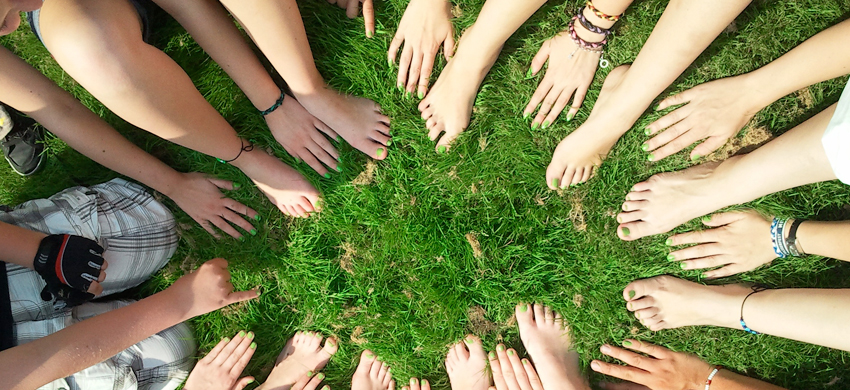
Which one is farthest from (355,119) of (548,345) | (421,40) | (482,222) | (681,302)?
(681,302)

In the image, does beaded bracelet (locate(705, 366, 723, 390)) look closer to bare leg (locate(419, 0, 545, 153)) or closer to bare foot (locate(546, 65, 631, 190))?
bare foot (locate(546, 65, 631, 190))

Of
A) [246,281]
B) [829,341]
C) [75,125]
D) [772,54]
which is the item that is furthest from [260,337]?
[772,54]

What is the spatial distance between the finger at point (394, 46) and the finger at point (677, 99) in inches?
46.4

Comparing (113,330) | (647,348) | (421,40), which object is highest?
(421,40)

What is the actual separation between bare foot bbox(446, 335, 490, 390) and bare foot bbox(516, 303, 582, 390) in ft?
0.71

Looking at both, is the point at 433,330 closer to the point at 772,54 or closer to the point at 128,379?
the point at 128,379

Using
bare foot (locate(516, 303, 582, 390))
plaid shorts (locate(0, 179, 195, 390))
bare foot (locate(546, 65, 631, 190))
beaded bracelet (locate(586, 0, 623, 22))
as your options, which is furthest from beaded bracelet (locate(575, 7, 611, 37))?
plaid shorts (locate(0, 179, 195, 390))

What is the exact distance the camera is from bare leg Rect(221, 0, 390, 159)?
1773 mm

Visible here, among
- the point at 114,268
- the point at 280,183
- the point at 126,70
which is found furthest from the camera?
the point at 280,183

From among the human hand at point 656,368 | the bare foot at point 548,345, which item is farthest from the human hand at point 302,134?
the human hand at point 656,368

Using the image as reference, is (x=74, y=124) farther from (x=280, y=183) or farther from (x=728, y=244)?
(x=728, y=244)

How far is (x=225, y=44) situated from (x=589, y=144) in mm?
1548

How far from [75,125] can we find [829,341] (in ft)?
9.89

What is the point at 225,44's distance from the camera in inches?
78.8
